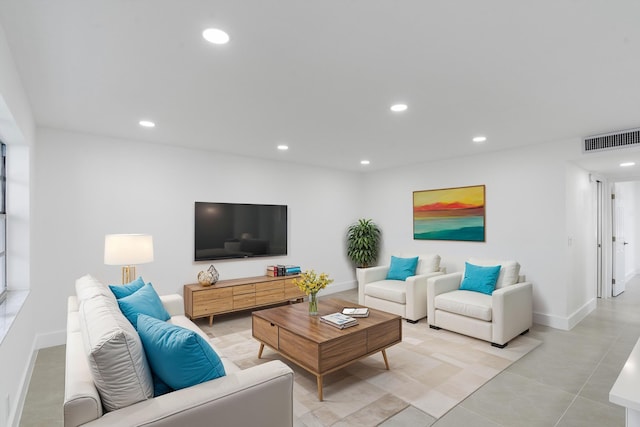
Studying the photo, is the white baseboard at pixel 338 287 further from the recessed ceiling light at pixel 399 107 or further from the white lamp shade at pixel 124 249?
the recessed ceiling light at pixel 399 107

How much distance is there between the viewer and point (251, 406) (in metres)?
1.52

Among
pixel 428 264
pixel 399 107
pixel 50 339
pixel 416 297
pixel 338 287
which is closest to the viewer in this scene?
pixel 399 107

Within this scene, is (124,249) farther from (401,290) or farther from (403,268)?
(403,268)

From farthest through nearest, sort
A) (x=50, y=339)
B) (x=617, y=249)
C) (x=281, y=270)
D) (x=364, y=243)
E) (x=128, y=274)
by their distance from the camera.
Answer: (x=364, y=243), (x=617, y=249), (x=281, y=270), (x=50, y=339), (x=128, y=274)

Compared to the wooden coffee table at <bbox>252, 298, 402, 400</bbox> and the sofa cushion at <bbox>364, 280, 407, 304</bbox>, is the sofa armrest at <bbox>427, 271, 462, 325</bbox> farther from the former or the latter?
the wooden coffee table at <bbox>252, 298, 402, 400</bbox>

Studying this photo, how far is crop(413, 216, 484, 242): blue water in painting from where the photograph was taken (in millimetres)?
4926

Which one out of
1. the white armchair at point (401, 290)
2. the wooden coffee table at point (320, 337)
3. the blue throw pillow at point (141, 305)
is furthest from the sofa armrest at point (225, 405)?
the white armchair at point (401, 290)

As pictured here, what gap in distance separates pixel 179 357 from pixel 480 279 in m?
3.76

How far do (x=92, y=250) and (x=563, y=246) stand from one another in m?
5.68

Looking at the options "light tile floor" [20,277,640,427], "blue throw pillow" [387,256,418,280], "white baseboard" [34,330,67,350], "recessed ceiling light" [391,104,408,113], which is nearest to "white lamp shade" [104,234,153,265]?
"light tile floor" [20,277,640,427]

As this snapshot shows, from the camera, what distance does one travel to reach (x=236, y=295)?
454 centimetres

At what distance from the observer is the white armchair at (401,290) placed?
4.41 metres

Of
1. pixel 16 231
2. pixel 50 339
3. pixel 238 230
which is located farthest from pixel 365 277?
pixel 16 231

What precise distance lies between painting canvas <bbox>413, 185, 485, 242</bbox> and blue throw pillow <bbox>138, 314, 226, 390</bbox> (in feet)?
14.4
